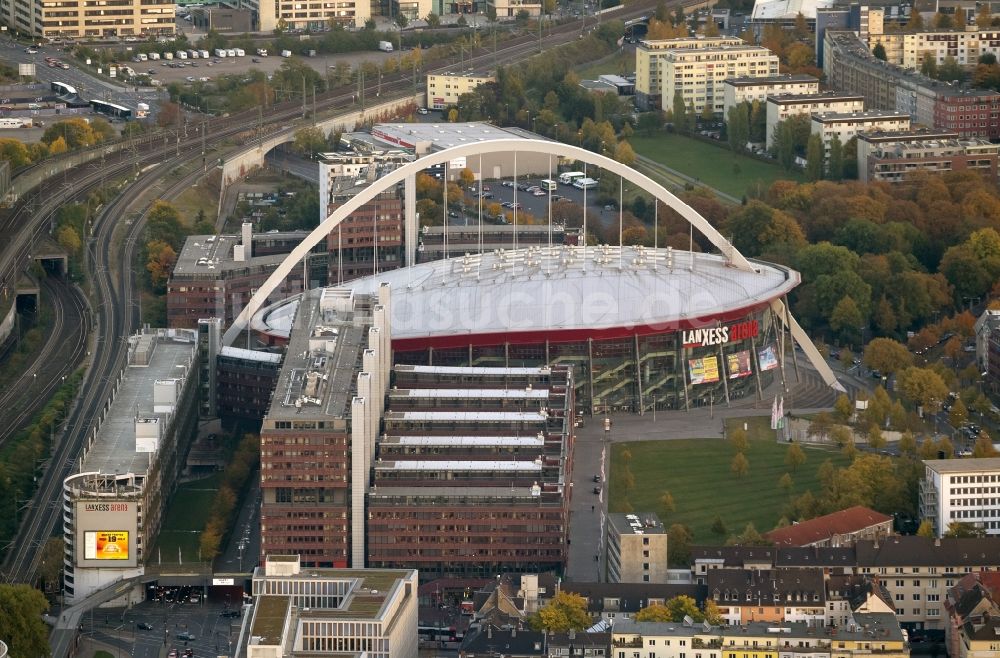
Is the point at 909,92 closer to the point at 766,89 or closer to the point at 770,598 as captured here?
the point at 766,89

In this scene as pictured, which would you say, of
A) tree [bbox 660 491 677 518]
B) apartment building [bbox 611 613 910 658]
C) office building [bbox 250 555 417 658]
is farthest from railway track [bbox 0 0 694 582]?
apartment building [bbox 611 613 910 658]

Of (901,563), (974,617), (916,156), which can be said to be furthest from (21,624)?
(916,156)

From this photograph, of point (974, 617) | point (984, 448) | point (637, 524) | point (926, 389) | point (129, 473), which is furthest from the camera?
point (926, 389)

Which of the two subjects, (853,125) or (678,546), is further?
(853,125)

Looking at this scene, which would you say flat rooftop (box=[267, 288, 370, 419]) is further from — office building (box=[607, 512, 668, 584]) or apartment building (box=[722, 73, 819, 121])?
apartment building (box=[722, 73, 819, 121])

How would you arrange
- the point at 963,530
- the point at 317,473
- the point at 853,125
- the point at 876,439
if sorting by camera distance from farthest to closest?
the point at 853,125 → the point at 876,439 → the point at 317,473 → the point at 963,530

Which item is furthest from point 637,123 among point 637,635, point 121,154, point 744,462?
point 637,635

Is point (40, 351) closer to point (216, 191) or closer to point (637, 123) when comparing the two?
point (216, 191)
